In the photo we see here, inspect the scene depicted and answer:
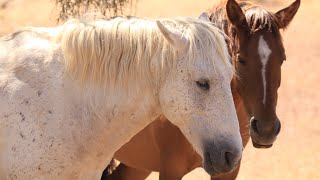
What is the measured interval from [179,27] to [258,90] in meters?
1.15

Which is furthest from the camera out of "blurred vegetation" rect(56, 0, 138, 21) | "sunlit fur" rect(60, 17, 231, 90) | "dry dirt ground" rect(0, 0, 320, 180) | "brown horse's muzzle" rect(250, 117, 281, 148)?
"blurred vegetation" rect(56, 0, 138, 21)

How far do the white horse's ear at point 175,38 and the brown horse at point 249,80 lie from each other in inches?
40.3

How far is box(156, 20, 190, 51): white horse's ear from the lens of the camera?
319 cm

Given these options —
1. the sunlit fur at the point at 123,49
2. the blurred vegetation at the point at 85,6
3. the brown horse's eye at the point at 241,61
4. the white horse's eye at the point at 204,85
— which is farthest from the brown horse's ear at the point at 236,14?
the blurred vegetation at the point at 85,6

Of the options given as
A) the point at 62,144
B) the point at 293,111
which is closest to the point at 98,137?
the point at 62,144

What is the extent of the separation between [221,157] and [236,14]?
1511mm

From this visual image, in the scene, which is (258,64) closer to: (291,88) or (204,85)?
(204,85)

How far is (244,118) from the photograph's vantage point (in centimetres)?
482

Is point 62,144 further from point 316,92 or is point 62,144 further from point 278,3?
point 278,3

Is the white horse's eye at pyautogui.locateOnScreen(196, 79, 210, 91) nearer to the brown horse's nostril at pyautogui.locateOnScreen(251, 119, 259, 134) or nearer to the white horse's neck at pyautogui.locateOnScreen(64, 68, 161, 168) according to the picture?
the white horse's neck at pyautogui.locateOnScreen(64, 68, 161, 168)

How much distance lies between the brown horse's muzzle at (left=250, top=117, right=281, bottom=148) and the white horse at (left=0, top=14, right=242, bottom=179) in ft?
3.46

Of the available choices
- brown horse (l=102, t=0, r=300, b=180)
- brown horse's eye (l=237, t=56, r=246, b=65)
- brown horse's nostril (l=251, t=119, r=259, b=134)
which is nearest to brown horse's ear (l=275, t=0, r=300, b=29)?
brown horse (l=102, t=0, r=300, b=180)

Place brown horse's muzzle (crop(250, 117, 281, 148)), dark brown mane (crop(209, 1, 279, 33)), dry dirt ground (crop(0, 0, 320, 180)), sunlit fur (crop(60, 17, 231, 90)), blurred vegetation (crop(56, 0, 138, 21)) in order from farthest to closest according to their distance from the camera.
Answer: blurred vegetation (crop(56, 0, 138, 21)), dry dirt ground (crop(0, 0, 320, 180)), dark brown mane (crop(209, 1, 279, 33)), brown horse's muzzle (crop(250, 117, 281, 148)), sunlit fur (crop(60, 17, 231, 90))

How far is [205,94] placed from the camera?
3238 millimetres
